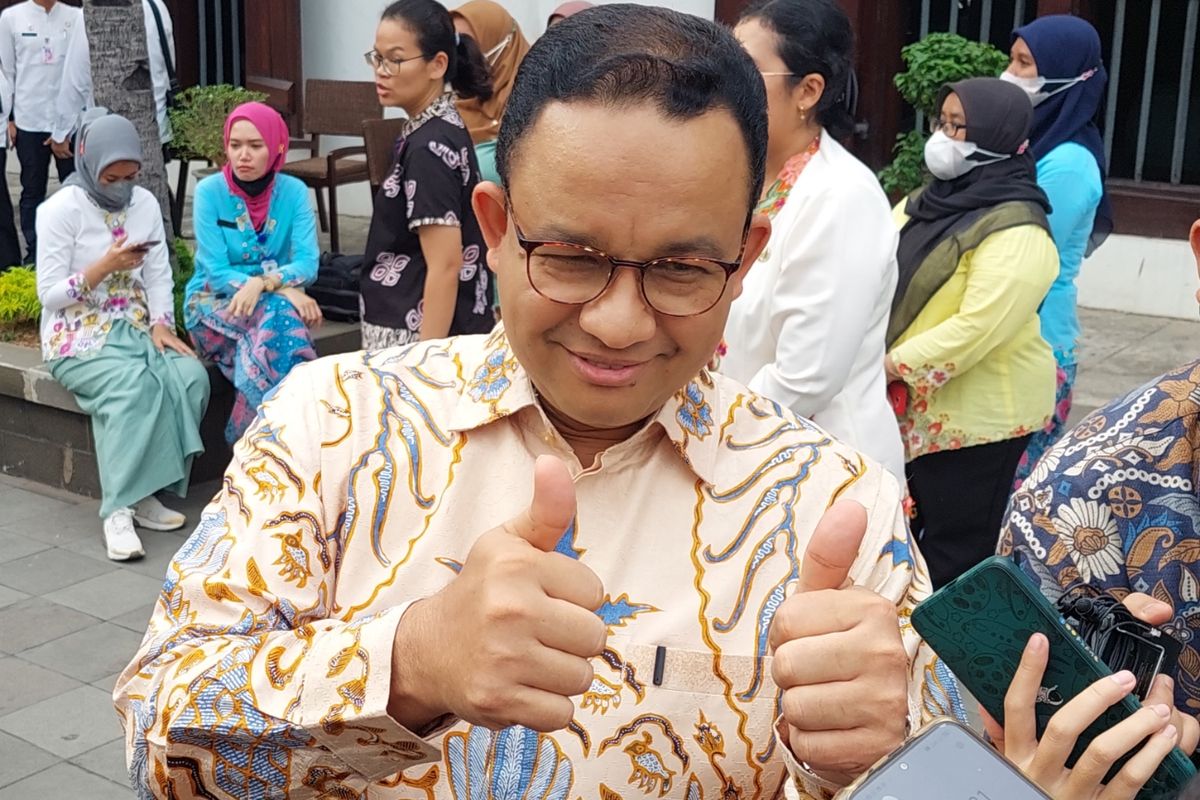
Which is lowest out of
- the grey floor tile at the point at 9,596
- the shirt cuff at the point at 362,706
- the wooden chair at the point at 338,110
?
the grey floor tile at the point at 9,596

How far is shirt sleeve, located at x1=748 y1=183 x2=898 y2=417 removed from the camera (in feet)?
11.1

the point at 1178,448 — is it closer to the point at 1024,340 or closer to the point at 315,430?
the point at 315,430

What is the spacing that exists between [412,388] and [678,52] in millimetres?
486

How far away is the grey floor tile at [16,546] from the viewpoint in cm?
572

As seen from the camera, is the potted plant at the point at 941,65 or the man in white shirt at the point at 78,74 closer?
the potted plant at the point at 941,65

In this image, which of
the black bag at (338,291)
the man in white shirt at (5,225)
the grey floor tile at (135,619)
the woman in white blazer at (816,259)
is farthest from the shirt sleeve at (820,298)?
the man in white shirt at (5,225)

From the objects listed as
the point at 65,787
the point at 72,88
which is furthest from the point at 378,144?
the point at 72,88

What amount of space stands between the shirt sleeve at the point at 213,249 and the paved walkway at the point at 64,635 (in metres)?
0.95

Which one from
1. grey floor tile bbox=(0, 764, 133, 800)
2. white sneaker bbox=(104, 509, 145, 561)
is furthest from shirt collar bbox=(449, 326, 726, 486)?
white sneaker bbox=(104, 509, 145, 561)

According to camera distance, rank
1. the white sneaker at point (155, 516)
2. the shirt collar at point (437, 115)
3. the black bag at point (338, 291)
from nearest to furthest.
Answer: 1. the shirt collar at point (437, 115)
2. the white sneaker at point (155, 516)
3. the black bag at point (338, 291)

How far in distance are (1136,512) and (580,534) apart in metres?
0.89

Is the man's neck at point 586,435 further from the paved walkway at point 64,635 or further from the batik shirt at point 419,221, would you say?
the batik shirt at point 419,221

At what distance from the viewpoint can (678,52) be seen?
4.97 ft

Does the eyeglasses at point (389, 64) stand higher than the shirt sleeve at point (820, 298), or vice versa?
the eyeglasses at point (389, 64)
